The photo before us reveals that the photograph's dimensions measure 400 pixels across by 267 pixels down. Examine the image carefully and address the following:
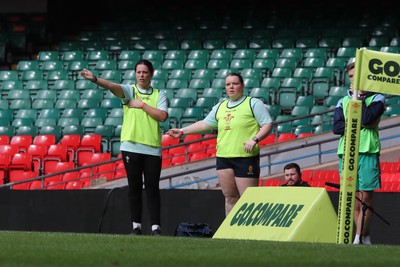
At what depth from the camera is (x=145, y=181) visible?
430 inches

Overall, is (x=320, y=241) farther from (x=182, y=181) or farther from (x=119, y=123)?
(x=119, y=123)

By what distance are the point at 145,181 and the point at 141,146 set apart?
0.35 meters

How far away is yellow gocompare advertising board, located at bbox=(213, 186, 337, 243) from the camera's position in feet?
31.3

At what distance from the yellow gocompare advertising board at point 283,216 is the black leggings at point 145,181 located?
2.81 feet

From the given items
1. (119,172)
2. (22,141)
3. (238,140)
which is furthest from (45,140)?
(238,140)

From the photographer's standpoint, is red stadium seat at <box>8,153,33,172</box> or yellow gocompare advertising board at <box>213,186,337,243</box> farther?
red stadium seat at <box>8,153,33,172</box>

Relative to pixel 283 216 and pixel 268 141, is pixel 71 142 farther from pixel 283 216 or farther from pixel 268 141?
pixel 283 216

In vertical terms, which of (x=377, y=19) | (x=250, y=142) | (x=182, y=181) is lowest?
(x=182, y=181)

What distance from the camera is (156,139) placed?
11.0 m

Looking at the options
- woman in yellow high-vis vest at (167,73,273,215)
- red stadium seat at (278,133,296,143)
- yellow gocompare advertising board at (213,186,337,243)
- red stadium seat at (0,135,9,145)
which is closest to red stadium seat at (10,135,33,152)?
red stadium seat at (0,135,9,145)

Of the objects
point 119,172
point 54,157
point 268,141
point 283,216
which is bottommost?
point 119,172

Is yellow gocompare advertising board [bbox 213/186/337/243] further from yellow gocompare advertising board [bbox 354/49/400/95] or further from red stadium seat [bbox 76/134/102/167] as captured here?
red stadium seat [bbox 76/134/102/167]

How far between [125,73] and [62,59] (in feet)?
8.27

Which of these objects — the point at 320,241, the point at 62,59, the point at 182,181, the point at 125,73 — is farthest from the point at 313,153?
the point at 62,59
